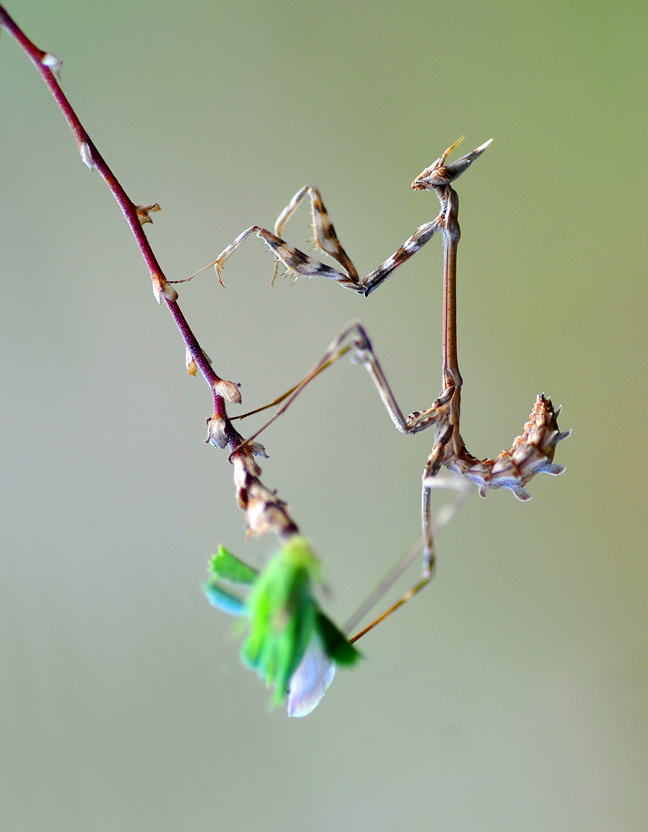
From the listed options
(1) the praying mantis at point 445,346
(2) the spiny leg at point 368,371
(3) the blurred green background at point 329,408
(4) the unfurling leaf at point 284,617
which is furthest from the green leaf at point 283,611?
(3) the blurred green background at point 329,408

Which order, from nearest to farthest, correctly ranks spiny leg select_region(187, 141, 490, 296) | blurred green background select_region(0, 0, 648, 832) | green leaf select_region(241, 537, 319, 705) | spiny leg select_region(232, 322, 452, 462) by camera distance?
green leaf select_region(241, 537, 319, 705) < spiny leg select_region(232, 322, 452, 462) < spiny leg select_region(187, 141, 490, 296) < blurred green background select_region(0, 0, 648, 832)

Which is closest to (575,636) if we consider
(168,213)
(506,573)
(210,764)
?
(506,573)

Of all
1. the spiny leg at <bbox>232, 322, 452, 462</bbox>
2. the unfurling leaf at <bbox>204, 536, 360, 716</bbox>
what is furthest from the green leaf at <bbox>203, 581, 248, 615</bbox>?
the spiny leg at <bbox>232, 322, 452, 462</bbox>

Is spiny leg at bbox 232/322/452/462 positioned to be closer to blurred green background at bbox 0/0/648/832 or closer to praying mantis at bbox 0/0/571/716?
praying mantis at bbox 0/0/571/716

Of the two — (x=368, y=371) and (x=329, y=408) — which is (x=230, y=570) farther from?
(x=329, y=408)

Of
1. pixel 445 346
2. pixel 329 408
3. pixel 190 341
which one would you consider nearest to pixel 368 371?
pixel 445 346

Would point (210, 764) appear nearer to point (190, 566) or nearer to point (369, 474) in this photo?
point (190, 566)

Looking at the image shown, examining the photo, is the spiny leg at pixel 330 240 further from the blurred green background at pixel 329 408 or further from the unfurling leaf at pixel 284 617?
the blurred green background at pixel 329 408
